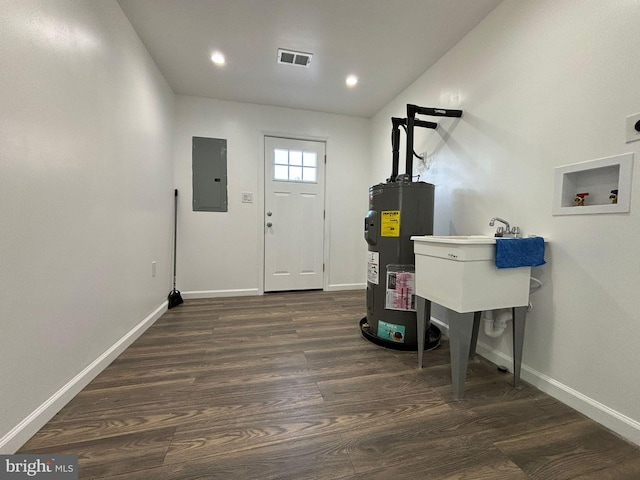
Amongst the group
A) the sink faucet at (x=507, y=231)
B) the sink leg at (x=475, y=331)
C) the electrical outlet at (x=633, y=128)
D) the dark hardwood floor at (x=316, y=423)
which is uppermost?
the electrical outlet at (x=633, y=128)

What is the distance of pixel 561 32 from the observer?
130 centimetres

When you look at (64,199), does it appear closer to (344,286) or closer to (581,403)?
(581,403)

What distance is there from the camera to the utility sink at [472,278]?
4.04 ft

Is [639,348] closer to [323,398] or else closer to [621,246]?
[621,246]

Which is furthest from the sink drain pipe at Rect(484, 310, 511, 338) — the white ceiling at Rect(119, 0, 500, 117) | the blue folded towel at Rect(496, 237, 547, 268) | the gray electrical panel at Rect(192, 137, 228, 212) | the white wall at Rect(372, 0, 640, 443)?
the gray electrical panel at Rect(192, 137, 228, 212)

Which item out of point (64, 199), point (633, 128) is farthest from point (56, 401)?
point (633, 128)

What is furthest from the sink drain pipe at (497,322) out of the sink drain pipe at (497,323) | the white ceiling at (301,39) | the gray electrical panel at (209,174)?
the gray electrical panel at (209,174)

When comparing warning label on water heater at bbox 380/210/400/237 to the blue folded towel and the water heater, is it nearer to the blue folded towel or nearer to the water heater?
the water heater

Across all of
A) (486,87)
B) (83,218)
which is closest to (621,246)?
(486,87)

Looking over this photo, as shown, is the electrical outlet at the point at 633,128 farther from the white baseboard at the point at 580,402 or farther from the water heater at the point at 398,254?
the white baseboard at the point at 580,402

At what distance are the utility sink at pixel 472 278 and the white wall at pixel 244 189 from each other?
2091 mm

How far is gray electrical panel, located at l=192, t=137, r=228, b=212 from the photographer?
297 cm

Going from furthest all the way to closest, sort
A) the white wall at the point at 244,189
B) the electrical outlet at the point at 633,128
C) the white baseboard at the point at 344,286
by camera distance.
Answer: the white baseboard at the point at 344,286, the white wall at the point at 244,189, the electrical outlet at the point at 633,128

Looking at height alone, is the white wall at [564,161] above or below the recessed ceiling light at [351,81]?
below
